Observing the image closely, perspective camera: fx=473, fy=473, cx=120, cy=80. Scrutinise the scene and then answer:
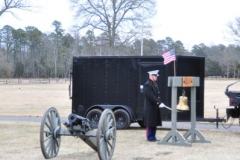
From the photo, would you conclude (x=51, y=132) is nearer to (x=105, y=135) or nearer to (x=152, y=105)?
(x=105, y=135)

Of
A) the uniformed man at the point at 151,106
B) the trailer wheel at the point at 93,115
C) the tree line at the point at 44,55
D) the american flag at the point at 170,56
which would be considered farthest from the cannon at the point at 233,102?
the tree line at the point at 44,55

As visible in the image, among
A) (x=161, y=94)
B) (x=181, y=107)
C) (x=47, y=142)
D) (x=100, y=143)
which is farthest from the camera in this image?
(x=161, y=94)

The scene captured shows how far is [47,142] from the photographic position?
898 cm

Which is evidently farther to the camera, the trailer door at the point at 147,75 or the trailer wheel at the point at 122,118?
the trailer wheel at the point at 122,118

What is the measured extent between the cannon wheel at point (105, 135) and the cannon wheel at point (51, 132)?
1.01 m

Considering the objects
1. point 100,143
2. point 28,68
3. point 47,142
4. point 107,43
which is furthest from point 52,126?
point 28,68

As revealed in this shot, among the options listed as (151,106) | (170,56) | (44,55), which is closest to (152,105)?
(151,106)

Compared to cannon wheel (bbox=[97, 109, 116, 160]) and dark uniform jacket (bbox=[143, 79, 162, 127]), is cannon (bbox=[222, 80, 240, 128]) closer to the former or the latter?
dark uniform jacket (bbox=[143, 79, 162, 127])

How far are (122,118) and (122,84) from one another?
106cm

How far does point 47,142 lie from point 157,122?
3605 mm

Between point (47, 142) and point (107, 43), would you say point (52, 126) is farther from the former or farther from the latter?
point (107, 43)

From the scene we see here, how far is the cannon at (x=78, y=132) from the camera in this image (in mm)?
8469

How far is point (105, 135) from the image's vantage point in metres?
8.55

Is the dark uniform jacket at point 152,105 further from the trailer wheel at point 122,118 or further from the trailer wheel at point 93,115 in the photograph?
the trailer wheel at point 93,115
